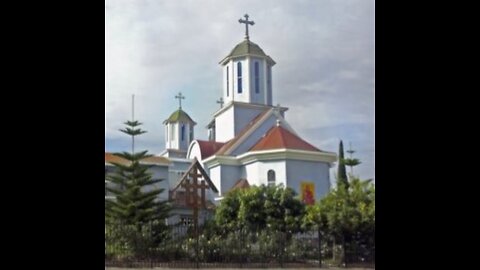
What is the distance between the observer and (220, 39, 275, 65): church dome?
15.3 metres

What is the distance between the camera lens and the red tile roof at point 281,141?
14508 mm

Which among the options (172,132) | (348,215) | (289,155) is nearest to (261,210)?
(348,215)

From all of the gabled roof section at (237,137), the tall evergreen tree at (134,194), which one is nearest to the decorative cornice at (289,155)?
the gabled roof section at (237,137)

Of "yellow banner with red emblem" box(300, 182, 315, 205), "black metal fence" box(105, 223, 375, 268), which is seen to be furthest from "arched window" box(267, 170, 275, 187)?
"black metal fence" box(105, 223, 375, 268)

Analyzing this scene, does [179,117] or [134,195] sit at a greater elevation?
[179,117]

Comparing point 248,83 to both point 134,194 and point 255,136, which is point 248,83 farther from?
point 134,194

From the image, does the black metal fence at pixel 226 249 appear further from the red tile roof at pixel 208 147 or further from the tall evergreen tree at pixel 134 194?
the red tile roof at pixel 208 147

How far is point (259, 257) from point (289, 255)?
48cm

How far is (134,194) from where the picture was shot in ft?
37.7

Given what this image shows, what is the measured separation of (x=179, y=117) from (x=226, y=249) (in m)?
6.09

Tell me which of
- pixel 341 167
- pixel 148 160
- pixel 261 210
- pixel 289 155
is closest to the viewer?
pixel 261 210
